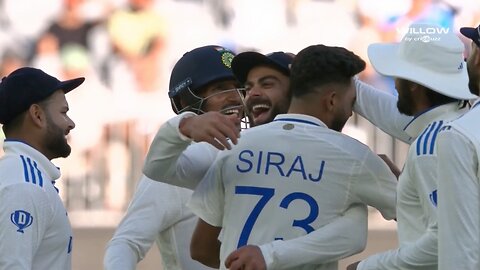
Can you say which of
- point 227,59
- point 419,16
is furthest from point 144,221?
point 419,16

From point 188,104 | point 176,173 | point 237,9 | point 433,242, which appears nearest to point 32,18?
point 237,9

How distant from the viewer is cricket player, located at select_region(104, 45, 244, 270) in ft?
14.4

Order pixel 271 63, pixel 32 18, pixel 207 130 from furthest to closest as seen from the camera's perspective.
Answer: pixel 32 18, pixel 271 63, pixel 207 130

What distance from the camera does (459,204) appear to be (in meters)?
3.22

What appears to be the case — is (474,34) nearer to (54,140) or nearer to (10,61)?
(54,140)

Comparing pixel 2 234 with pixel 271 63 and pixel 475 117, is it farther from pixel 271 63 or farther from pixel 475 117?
pixel 475 117

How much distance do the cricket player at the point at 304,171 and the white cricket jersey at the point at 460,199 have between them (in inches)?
20.9

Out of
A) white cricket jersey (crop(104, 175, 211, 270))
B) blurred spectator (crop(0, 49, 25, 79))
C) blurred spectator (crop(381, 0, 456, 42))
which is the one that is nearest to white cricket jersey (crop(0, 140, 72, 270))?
white cricket jersey (crop(104, 175, 211, 270))

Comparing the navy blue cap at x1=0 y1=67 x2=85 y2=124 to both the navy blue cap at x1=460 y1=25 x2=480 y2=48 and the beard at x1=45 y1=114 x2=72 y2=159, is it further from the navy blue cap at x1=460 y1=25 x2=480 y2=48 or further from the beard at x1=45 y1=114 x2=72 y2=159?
the navy blue cap at x1=460 y1=25 x2=480 y2=48

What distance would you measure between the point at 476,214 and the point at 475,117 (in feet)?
0.83

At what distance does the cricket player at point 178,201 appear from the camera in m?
4.40

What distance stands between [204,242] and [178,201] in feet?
1.38

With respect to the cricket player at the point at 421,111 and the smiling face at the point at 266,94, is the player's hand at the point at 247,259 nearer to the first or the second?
the cricket player at the point at 421,111

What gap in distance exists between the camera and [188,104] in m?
4.48
